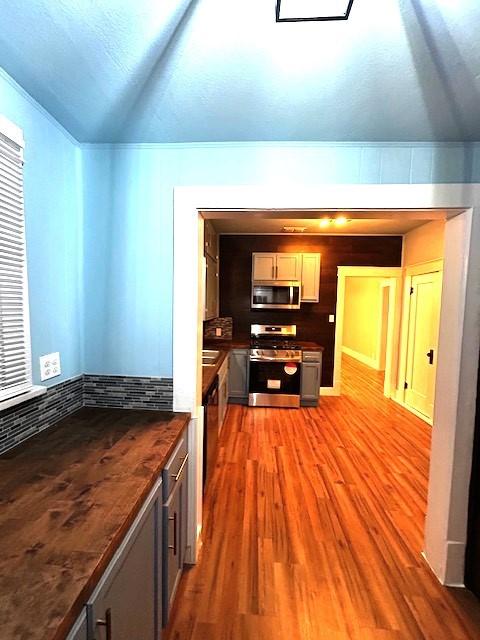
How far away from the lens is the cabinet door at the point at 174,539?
4.21ft

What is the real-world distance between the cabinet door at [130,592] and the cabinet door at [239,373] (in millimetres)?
3315

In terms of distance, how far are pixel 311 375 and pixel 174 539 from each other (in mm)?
3364

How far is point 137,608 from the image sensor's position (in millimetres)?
1003

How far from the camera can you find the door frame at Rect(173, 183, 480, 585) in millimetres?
1570

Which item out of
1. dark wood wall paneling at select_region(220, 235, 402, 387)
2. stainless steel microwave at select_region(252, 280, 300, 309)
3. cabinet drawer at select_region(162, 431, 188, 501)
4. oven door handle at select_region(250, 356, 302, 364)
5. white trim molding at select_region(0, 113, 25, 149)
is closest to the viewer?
white trim molding at select_region(0, 113, 25, 149)

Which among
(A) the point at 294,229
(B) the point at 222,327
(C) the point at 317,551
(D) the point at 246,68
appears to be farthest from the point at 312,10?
(B) the point at 222,327

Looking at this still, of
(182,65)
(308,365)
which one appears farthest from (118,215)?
(308,365)

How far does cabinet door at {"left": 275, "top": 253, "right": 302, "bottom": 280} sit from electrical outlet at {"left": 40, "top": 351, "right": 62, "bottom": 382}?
374 cm

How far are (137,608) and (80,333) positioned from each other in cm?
124

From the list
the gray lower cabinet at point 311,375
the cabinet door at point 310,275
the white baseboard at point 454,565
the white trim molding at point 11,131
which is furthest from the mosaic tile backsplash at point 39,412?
the cabinet door at point 310,275

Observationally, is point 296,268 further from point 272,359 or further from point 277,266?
point 272,359

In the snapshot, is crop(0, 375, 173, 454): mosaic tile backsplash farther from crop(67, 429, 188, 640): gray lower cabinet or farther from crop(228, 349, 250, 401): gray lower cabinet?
crop(228, 349, 250, 401): gray lower cabinet

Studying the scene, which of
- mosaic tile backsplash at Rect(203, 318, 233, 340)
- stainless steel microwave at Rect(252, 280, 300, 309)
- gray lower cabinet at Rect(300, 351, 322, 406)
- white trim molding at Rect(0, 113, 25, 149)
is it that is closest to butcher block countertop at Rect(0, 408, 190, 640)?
white trim molding at Rect(0, 113, 25, 149)

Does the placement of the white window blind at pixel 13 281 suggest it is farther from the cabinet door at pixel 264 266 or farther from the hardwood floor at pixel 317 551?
the cabinet door at pixel 264 266
